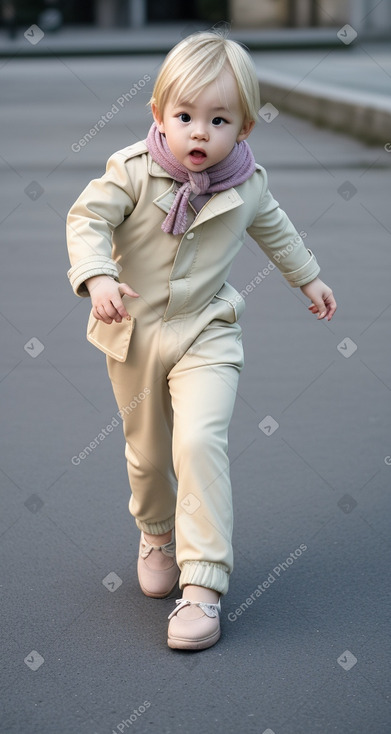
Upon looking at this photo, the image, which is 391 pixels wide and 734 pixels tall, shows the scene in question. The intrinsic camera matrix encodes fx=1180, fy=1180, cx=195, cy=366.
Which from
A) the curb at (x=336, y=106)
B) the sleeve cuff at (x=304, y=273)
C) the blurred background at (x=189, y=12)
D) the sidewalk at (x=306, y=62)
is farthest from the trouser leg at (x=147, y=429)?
the blurred background at (x=189, y=12)

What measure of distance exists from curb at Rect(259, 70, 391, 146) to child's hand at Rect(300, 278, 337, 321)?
→ 372 inches

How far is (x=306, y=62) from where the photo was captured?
84.8 feet

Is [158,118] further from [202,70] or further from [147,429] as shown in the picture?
[147,429]

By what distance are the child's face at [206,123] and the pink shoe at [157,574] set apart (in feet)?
3.63

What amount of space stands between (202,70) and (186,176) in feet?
0.97

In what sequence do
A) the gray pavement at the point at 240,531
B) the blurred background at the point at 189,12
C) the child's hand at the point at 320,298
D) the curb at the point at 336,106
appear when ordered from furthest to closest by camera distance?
the blurred background at the point at 189,12 < the curb at the point at 336,106 < the child's hand at the point at 320,298 < the gray pavement at the point at 240,531

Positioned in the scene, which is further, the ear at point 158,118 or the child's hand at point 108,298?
the ear at point 158,118

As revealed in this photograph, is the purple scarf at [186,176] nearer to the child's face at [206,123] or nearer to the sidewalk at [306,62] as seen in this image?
the child's face at [206,123]

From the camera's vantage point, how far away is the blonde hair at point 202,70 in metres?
2.81

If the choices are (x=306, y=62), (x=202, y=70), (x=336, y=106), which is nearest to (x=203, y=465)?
(x=202, y=70)

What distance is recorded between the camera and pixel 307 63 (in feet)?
83.1

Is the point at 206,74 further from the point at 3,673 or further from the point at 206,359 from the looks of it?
the point at 3,673

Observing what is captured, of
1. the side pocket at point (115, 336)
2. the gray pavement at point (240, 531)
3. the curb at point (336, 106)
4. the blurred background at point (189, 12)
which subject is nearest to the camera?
the gray pavement at point (240, 531)

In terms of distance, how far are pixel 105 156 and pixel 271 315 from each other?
6.11 m
